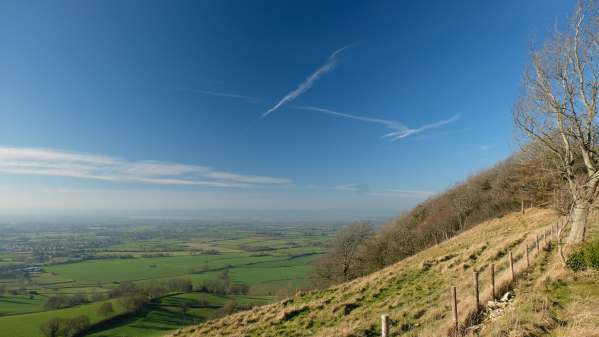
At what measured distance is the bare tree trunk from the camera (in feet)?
41.4

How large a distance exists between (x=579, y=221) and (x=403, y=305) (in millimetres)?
8385

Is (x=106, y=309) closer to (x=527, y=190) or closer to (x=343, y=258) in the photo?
(x=343, y=258)

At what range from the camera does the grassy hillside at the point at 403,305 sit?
9.30 metres

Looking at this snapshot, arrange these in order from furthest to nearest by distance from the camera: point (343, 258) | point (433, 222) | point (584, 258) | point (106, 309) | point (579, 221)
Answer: point (433, 222) → point (106, 309) → point (343, 258) → point (579, 221) → point (584, 258)

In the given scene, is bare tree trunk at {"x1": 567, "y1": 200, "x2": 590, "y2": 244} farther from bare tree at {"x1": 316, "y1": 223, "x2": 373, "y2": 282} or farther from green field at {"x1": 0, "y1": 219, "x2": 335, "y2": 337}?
green field at {"x1": 0, "y1": 219, "x2": 335, "y2": 337}

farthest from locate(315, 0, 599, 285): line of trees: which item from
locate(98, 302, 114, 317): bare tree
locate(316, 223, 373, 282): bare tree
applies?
locate(98, 302, 114, 317): bare tree

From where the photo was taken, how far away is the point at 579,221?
41.9ft

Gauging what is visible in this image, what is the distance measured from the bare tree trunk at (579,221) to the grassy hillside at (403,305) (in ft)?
3.95

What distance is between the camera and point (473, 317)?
25.8 feet

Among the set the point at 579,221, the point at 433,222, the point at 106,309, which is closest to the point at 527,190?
the point at 433,222

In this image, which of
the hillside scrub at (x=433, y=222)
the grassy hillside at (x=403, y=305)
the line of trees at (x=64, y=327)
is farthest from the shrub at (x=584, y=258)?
the line of trees at (x=64, y=327)

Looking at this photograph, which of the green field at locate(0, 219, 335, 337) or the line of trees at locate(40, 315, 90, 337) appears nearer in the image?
the line of trees at locate(40, 315, 90, 337)

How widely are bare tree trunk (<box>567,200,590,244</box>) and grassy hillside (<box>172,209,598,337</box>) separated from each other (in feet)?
3.95

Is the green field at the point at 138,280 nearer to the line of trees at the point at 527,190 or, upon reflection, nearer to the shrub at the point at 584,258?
the line of trees at the point at 527,190
